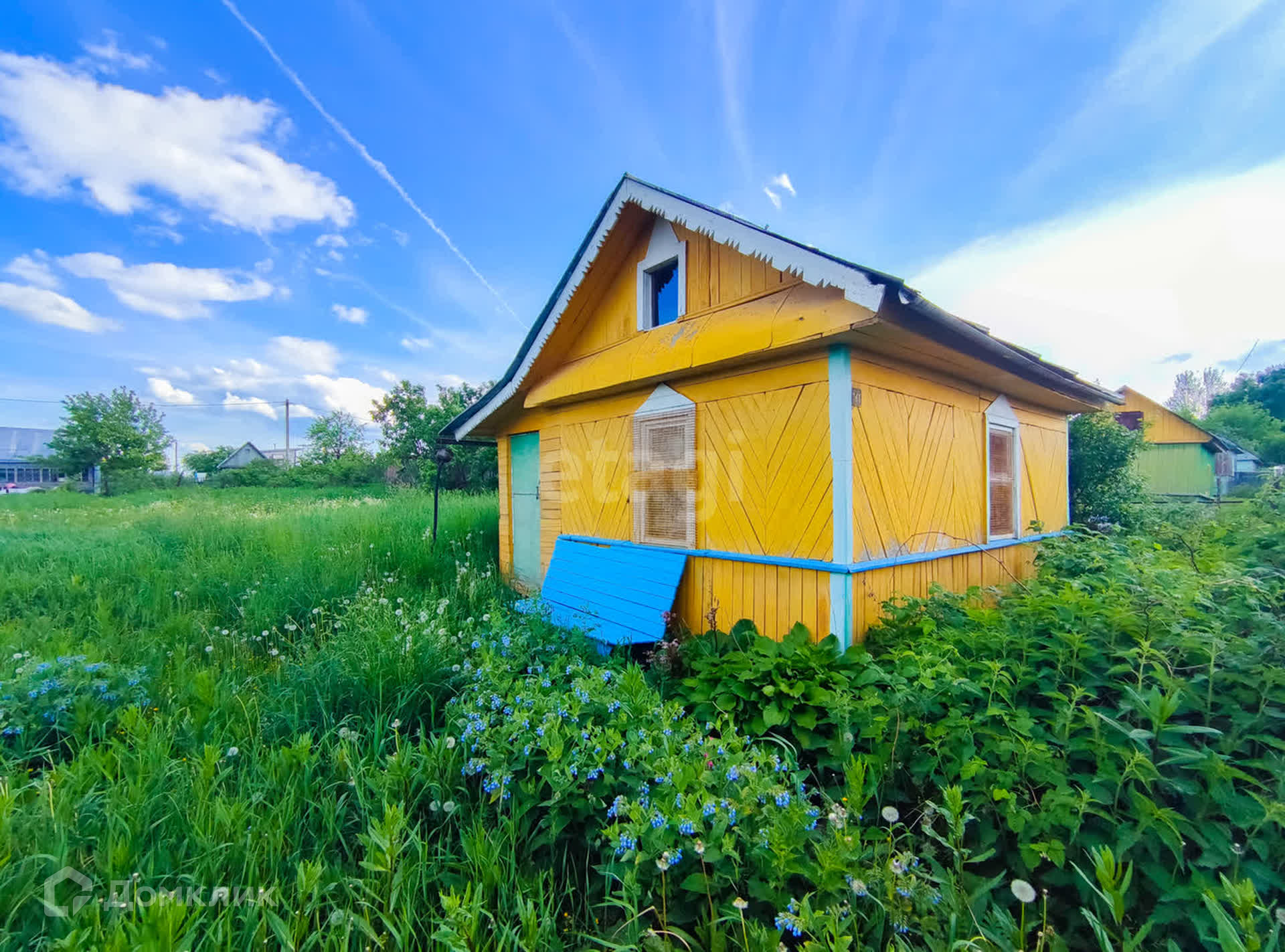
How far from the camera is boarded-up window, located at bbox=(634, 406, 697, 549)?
4.84 meters

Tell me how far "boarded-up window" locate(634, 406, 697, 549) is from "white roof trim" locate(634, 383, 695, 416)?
0.09 feet

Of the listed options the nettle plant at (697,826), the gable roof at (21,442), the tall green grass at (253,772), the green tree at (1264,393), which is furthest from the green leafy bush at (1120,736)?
the gable roof at (21,442)

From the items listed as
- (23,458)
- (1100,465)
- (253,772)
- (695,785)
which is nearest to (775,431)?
(695,785)

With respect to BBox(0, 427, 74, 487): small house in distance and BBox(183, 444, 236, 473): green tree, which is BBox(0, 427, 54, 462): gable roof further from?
BBox(183, 444, 236, 473): green tree

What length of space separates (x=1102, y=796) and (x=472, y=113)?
9.73 meters

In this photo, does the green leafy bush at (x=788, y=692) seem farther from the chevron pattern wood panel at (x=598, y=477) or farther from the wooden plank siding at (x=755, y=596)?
the chevron pattern wood panel at (x=598, y=477)

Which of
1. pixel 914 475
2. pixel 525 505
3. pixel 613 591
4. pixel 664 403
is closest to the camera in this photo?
pixel 914 475

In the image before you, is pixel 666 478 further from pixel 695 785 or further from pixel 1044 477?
pixel 1044 477

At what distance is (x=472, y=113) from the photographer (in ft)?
24.1

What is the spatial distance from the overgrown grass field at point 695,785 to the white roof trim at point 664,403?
7.17 ft

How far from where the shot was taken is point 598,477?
5906 mm

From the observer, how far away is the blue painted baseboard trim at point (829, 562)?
147 inches

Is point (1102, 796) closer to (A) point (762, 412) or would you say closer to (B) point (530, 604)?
(A) point (762, 412)

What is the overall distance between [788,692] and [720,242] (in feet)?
12.1
